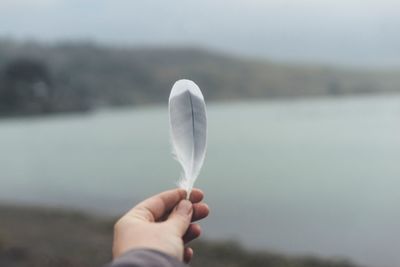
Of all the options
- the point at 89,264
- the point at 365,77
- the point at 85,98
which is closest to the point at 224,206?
the point at 89,264

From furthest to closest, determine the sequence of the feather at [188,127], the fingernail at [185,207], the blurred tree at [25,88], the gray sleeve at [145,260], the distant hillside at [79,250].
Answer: the blurred tree at [25,88]
the distant hillside at [79,250]
the feather at [188,127]
the fingernail at [185,207]
the gray sleeve at [145,260]

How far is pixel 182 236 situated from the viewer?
1.90 meters

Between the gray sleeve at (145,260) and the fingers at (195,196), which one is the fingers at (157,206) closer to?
the fingers at (195,196)

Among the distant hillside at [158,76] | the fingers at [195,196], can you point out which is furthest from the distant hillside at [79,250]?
Result: the distant hillside at [158,76]

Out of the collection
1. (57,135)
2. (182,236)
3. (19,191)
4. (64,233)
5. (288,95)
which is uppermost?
(182,236)

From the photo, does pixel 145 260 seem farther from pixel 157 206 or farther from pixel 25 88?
pixel 25 88

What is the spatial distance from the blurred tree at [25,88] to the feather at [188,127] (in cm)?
10960

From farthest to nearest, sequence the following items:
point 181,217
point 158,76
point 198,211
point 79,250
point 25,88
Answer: point 158,76 < point 25,88 < point 79,250 < point 198,211 < point 181,217

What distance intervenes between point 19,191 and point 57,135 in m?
52.6

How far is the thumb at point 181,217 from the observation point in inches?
73.8

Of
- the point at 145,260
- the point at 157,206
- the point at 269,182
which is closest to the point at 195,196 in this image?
the point at 157,206

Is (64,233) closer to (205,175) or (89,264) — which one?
(89,264)

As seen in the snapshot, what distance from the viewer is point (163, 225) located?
184 cm

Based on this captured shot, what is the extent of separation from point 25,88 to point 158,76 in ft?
180
